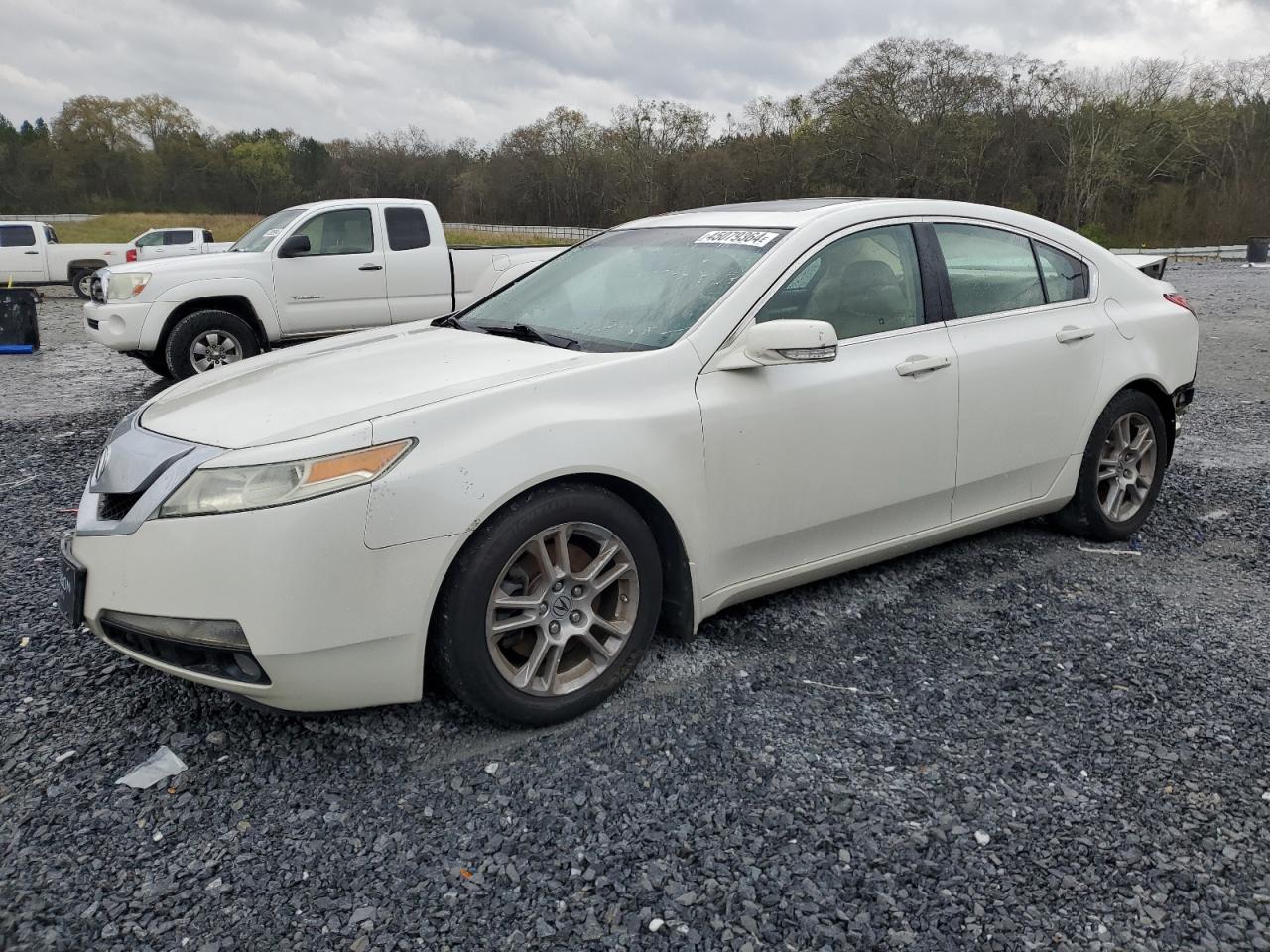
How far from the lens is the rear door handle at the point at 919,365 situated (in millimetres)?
3633

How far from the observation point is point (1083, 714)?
304 centimetres

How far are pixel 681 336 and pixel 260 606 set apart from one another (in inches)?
62.7

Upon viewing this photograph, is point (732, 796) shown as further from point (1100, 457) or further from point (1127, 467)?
point (1127, 467)

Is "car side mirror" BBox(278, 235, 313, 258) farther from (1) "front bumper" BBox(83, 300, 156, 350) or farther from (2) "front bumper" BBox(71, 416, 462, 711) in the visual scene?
(2) "front bumper" BBox(71, 416, 462, 711)

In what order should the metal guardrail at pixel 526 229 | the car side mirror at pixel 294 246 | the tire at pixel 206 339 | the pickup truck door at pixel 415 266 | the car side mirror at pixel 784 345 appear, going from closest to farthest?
1. the car side mirror at pixel 784 345
2. the tire at pixel 206 339
3. the car side mirror at pixel 294 246
4. the pickup truck door at pixel 415 266
5. the metal guardrail at pixel 526 229

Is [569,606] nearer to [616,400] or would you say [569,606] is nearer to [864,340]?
[616,400]

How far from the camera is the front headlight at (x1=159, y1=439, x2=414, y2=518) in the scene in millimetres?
2539

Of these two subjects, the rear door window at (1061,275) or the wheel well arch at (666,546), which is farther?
the rear door window at (1061,275)

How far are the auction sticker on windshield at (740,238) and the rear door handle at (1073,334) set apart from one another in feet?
4.84

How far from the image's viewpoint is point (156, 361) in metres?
9.73

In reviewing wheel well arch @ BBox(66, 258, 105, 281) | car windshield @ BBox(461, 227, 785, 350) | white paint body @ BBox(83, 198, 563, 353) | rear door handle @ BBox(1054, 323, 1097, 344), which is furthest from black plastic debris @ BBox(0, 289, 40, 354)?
rear door handle @ BBox(1054, 323, 1097, 344)

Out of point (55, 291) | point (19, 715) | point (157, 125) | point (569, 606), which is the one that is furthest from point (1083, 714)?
point (157, 125)

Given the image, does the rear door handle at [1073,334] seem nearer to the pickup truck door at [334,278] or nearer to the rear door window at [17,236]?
the pickup truck door at [334,278]

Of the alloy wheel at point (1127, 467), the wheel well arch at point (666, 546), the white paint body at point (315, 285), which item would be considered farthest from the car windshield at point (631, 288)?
the white paint body at point (315, 285)
